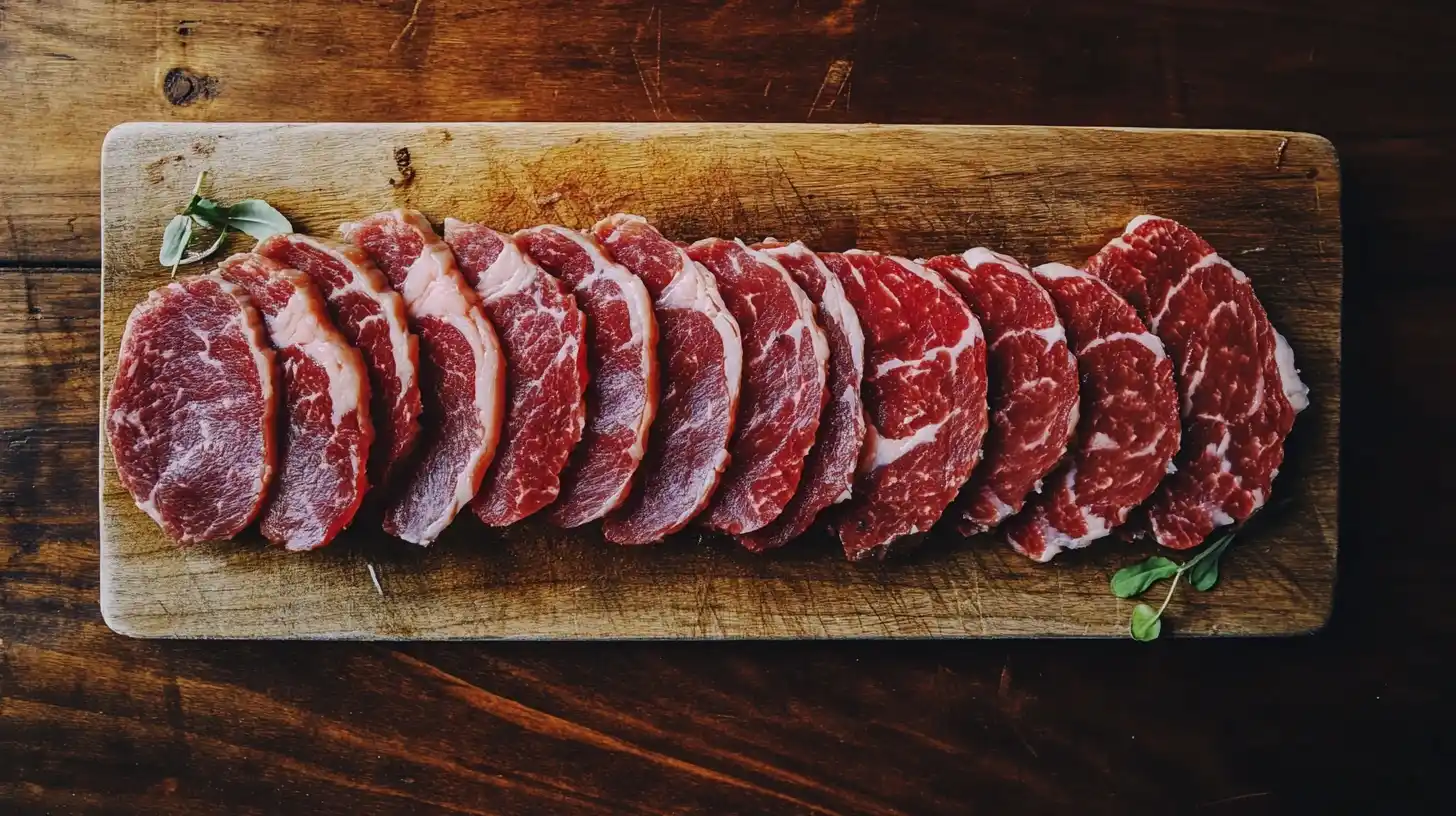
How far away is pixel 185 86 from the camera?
3.29 metres

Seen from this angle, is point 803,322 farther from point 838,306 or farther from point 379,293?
point 379,293

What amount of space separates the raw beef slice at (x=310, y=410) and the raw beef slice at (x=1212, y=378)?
2690 millimetres

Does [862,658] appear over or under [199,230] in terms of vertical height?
under

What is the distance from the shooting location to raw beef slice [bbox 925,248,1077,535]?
296 cm

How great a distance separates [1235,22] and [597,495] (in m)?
3.06

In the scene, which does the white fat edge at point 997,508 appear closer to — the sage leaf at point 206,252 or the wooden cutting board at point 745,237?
the wooden cutting board at point 745,237

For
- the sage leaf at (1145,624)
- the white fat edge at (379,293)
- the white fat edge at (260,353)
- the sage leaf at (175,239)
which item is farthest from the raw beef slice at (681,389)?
the sage leaf at (1145,624)

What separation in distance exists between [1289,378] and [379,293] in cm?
319

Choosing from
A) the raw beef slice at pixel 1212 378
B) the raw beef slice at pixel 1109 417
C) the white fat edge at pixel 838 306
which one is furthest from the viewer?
the raw beef slice at pixel 1212 378

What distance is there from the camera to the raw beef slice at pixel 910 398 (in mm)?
2932

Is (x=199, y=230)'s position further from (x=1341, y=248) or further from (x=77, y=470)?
(x=1341, y=248)

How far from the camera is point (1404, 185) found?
342 cm

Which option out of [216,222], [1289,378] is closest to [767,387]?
[1289,378]

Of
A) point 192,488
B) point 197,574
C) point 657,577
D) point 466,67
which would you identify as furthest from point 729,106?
point 197,574
